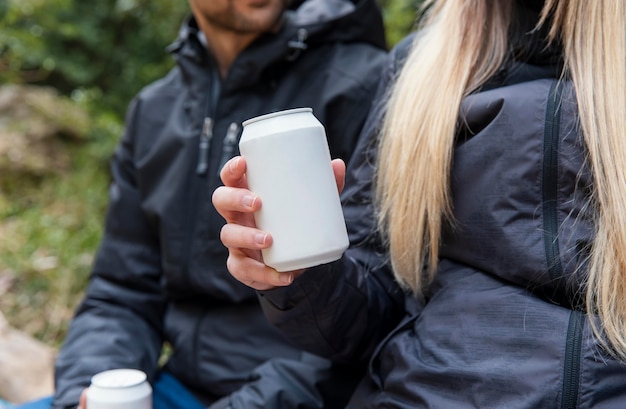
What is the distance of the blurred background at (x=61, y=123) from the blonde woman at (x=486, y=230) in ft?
7.38

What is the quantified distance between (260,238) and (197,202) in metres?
0.84

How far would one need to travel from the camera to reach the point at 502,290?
47.5 inches

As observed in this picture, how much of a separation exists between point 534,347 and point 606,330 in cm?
10

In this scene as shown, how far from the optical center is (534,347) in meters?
1.12

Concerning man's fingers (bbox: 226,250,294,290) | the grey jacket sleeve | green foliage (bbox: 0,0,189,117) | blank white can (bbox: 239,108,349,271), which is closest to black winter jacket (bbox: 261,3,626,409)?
man's fingers (bbox: 226,250,294,290)

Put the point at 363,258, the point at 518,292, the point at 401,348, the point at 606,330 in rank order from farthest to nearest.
Result: the point at 363,258 → the point at 401,348 → the point at 518,292 → the point at 606,330

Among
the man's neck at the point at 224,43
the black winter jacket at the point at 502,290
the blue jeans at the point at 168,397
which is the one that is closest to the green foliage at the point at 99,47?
the man's neck at the point at 224,43

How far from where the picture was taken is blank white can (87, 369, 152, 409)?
1352 mm

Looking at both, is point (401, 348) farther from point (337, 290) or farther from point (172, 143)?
point (172, 143)

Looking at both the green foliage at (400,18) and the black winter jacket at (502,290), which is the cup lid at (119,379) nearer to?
the black winter jacket at (502,290)

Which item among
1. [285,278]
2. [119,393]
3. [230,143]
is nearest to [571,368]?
[285,278]

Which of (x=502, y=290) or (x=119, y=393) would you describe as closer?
(x=502, y=290)

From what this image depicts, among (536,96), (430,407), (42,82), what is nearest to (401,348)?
(430,407)

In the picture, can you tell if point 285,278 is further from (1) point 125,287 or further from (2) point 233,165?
(1) point 125,287
